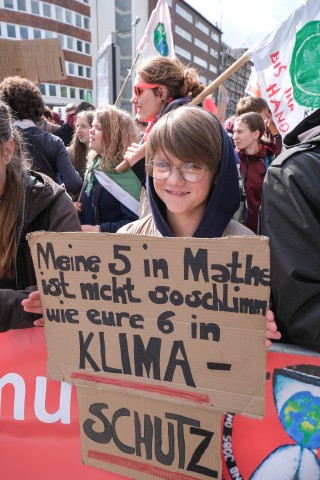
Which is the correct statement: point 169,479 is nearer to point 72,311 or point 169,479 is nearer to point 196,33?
point 72,311

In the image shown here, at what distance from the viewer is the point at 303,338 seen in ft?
3.75

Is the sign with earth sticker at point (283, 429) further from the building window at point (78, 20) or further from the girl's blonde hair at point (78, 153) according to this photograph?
the building window at point (78, 20)

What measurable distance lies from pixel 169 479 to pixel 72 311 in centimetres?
63

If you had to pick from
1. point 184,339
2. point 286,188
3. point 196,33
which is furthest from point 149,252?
point 196,33

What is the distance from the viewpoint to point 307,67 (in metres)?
2.98

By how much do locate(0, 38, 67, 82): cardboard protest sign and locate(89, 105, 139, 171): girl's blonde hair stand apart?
2930 mm

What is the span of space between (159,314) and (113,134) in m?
1.88

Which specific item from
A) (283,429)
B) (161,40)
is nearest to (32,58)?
(161,40)

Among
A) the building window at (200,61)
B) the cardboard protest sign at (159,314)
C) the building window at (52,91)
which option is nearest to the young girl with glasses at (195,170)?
the cardboard protest sign at (159,314)

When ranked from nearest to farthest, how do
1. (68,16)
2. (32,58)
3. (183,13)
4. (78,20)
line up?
(32,58) < (68,16) < (78,20) < (183,13)

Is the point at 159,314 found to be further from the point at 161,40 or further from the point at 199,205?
the point at 161,40

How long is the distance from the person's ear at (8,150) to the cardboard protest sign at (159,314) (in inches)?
20.6

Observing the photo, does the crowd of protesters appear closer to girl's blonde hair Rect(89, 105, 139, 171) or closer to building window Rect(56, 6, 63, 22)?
girl's blonde hair Rect(89, 105, 139, 171)

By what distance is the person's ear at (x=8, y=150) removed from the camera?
146cm
